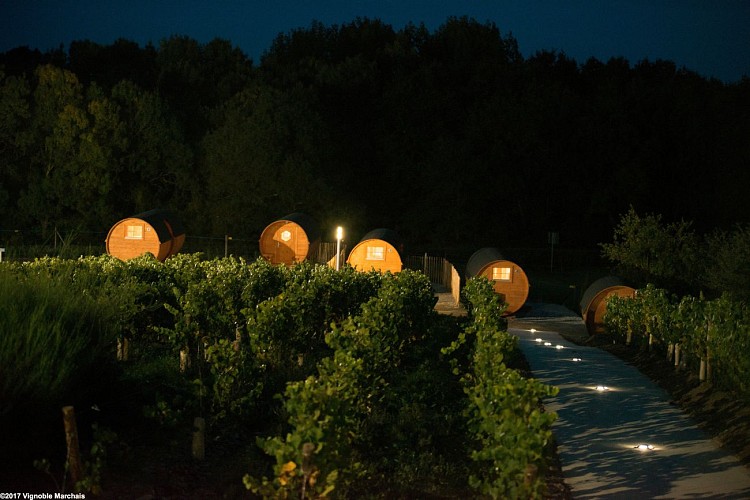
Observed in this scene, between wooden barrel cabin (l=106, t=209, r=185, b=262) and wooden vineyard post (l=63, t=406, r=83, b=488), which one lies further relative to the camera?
wooden barrel cabin (l=106, t=209, r=185, b=262)

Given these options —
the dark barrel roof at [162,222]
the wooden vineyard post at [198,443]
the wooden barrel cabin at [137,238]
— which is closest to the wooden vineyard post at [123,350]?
the wooden vineyard post at [198,443]

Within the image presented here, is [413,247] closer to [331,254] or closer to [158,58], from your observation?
[331,254]

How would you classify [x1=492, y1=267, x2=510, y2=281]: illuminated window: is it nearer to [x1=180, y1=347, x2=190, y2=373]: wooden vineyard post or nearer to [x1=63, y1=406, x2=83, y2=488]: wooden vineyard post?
[x1=180, y1=347, x2=190, y2=373]: wooden vineyard post

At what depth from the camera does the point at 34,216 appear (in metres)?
32.9

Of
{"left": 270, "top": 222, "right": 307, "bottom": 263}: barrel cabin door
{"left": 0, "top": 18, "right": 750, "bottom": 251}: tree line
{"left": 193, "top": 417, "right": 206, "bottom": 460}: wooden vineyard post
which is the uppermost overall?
{"left": 0, "top": 18, "right": 750, "bottom": 251}: tree line

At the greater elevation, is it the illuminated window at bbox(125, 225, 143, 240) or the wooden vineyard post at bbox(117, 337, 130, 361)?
the illuminated window at bbox(125, 225, 143, 240)

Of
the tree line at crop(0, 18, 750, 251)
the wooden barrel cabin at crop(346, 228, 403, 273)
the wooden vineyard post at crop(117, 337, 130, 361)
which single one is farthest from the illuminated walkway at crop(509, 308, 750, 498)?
the tree line at crop(0, 18, 750, 251)

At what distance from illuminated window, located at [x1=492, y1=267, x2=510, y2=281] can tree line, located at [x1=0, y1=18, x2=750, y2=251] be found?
12.9 metres

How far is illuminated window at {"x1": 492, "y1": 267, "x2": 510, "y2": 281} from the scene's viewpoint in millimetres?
26094

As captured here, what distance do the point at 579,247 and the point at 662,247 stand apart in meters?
15.3

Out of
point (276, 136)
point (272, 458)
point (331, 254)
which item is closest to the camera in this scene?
point (272, 458)

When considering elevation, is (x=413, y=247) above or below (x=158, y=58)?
below

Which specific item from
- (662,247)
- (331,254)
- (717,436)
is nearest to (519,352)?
(717,436)

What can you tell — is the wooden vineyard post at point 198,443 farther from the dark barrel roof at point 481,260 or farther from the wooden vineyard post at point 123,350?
the dark barrel roof at point 481,260
